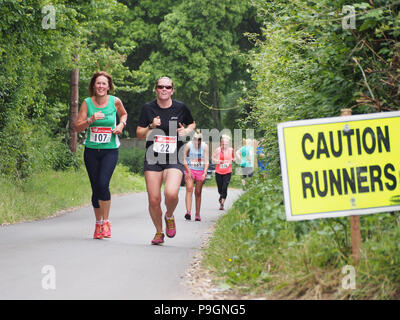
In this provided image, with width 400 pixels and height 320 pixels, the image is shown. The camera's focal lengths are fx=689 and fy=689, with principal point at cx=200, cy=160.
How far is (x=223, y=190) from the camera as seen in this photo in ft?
53.5

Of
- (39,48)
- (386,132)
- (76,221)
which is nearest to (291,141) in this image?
(386,132)

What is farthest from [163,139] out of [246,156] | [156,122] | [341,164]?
[246,156]

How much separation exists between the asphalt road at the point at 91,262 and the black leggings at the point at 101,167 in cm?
69

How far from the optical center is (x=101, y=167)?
9.30 m

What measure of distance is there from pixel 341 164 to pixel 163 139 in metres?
3.34

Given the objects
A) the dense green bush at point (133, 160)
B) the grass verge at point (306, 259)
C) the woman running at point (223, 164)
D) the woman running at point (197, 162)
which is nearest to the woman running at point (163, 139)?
the grass verge at point (306, 259)

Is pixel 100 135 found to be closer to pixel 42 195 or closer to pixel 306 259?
pixel 306 259

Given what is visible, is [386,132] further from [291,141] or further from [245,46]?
[245,46]

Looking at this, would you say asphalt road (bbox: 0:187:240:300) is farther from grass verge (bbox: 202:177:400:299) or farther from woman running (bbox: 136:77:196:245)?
woman running (bbox: 136:77:196:245)

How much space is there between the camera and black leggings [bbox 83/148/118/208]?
9273 millimetres

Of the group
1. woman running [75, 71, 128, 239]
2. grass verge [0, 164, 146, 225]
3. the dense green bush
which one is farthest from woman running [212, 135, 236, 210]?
the dense green bush

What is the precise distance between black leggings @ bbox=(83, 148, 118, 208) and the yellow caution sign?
4.11 metres

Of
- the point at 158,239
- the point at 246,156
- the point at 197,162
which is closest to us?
the point at 158,239

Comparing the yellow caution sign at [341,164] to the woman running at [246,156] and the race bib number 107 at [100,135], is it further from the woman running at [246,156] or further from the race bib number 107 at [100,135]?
the woman running at [246,156]
